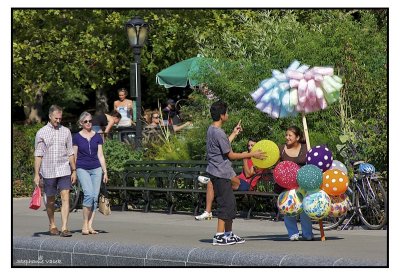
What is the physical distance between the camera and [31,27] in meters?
31.2

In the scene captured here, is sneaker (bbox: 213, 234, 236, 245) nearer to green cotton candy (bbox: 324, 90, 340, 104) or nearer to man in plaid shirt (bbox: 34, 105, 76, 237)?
green cotton candy (bbox: 324, 90, 340, 104)

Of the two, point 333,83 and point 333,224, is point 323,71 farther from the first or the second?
point 333,224

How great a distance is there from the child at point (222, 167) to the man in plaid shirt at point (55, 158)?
8.21 feet

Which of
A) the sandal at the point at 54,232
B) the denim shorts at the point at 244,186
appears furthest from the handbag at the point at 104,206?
the sandal at the point at 54,232

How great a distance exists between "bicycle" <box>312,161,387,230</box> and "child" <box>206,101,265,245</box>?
2.45 m

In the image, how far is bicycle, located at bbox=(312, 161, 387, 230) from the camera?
48.5 ft

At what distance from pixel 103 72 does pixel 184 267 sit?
2213 cm

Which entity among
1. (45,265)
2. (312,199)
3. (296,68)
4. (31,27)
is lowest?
(45,265)

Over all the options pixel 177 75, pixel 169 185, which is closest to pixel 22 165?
pixel 177 75

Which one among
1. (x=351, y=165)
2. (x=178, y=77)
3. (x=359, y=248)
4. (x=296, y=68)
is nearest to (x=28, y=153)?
(x=178, y=77)

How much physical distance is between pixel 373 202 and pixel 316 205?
86.1 inches

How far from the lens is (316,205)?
42.4ft

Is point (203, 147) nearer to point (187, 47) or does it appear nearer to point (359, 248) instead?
point (359, 248)

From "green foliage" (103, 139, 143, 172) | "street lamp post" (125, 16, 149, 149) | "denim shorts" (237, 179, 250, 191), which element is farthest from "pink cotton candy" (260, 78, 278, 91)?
"street lamp post" (125, 16, 149, 149)
